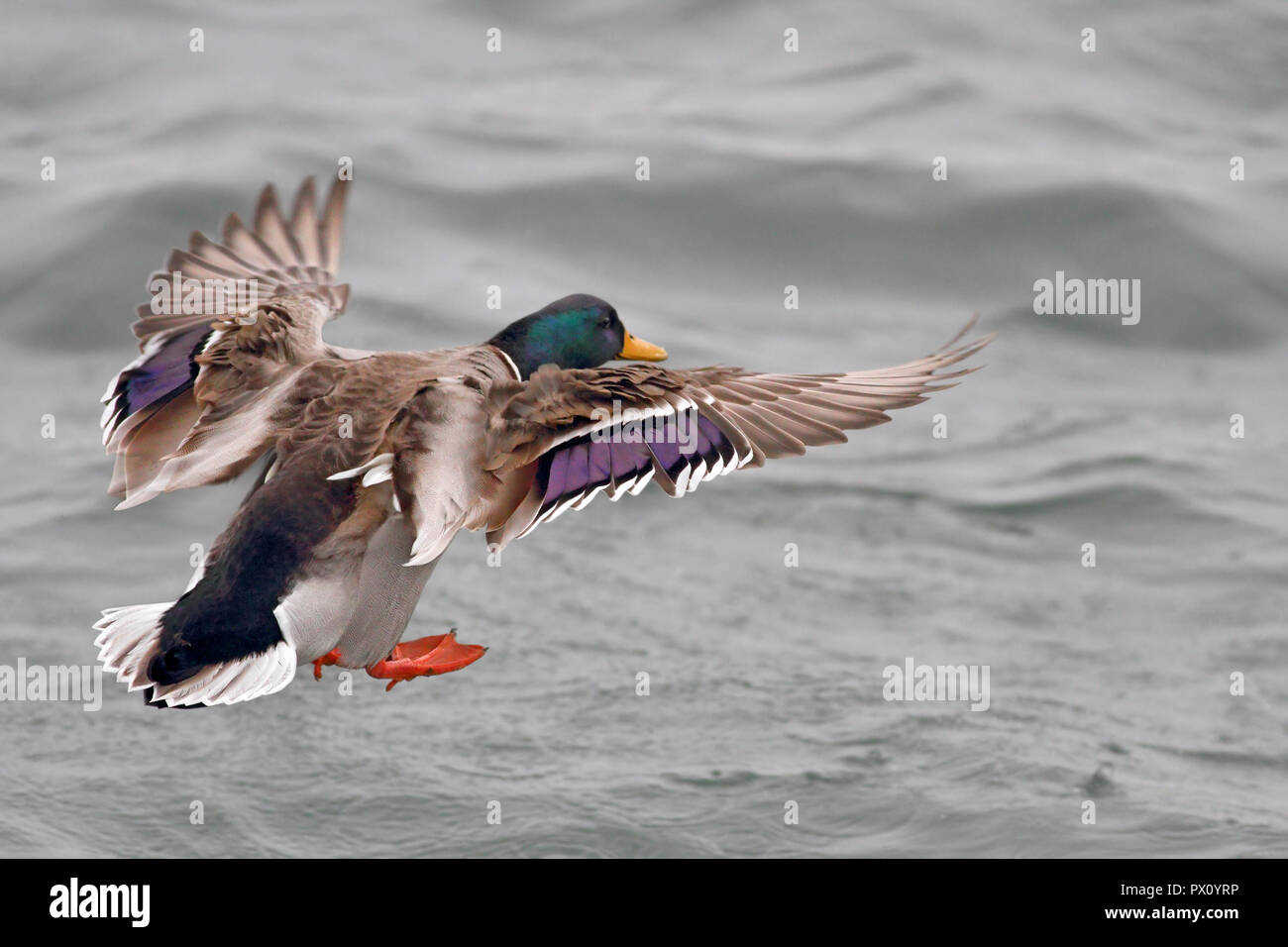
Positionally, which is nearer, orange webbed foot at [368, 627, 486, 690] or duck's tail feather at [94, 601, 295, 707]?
duck's tail feather at [94, 601, 295, 707]

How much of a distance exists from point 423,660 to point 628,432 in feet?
3.54

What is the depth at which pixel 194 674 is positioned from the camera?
5.39 m

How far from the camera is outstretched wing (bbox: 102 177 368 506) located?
19.4 ft

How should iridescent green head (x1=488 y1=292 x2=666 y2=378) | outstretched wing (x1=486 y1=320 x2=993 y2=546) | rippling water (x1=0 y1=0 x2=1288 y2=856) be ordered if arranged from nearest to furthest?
outstretched wing (x1=486 y1=320 x2=993 y2=546) < iridescent green head (x1=488 y1=292 x2=666 y2=378) < rippling water (x1=0 y1=0 x2=1288 y2=856)

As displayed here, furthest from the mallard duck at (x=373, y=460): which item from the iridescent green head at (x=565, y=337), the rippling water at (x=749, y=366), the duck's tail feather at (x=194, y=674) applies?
the rippling water at (x=749, y=366)

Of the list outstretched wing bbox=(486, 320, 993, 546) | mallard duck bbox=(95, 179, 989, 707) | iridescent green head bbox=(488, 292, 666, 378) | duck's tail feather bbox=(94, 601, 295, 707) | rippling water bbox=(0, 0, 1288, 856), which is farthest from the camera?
rippling water bbox=(0, 0, 1288, 856)

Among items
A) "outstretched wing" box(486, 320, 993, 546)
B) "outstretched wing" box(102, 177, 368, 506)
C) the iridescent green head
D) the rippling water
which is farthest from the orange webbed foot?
the rippling water

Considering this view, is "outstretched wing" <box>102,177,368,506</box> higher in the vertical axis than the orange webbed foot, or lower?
higher

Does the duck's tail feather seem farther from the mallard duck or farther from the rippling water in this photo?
the rippling water

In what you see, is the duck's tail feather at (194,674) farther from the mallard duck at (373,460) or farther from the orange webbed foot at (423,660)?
the orange webbed foot at (423,660)

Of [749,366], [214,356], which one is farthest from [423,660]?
[749,366]

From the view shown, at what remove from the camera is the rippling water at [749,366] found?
8.69 meters

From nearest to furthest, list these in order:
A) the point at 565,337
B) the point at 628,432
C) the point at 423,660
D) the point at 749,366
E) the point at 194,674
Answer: the point at 194,674
the point at 628,432
the point at 423,660
the point at 565,337
the point at 749,366

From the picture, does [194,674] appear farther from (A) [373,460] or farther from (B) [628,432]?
(B) [628,432]
